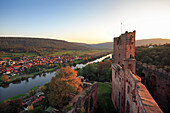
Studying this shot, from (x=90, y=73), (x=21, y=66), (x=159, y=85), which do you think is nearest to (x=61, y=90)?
(x=159, y=85)

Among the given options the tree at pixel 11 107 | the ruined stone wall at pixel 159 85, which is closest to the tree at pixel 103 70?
the ruined stone wall at pixel 159 85

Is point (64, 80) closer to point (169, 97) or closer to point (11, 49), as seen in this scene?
point (169, 97)

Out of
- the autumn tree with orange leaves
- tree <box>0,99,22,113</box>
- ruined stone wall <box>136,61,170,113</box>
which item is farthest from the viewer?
tree <box>0,99,22,113</box>

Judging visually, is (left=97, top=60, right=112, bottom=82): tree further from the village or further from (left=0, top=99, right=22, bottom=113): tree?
the village

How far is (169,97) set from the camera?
14.5m

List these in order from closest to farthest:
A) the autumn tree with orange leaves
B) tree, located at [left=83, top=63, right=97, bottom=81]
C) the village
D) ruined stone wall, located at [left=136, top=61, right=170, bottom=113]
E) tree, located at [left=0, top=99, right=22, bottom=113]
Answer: ruined stone wall, located at [left=136, top=61, right=170, bottom=113]
the autumn tree with orange leaves
tree, located at [left=0, top=99, right=22, bottom=113]
tree, located at [left=83, top=63, right=97, bottom=81]
the village

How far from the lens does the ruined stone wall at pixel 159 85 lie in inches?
583

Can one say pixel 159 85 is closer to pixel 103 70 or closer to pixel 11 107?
pixel 103 70

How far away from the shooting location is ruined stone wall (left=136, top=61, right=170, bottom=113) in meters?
14.8

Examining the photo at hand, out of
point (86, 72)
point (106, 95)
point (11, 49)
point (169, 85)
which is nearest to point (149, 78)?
point (169, 85)

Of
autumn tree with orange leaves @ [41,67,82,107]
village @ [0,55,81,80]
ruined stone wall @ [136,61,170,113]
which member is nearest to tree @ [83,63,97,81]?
autumn tree with orange leaves @ [41,67,82,107]

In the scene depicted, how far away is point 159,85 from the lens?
Result: 53.4 ft

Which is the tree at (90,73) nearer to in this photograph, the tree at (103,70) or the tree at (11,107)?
the tree at (103,70)

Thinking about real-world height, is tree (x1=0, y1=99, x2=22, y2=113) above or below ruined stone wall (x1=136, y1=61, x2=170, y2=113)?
below
